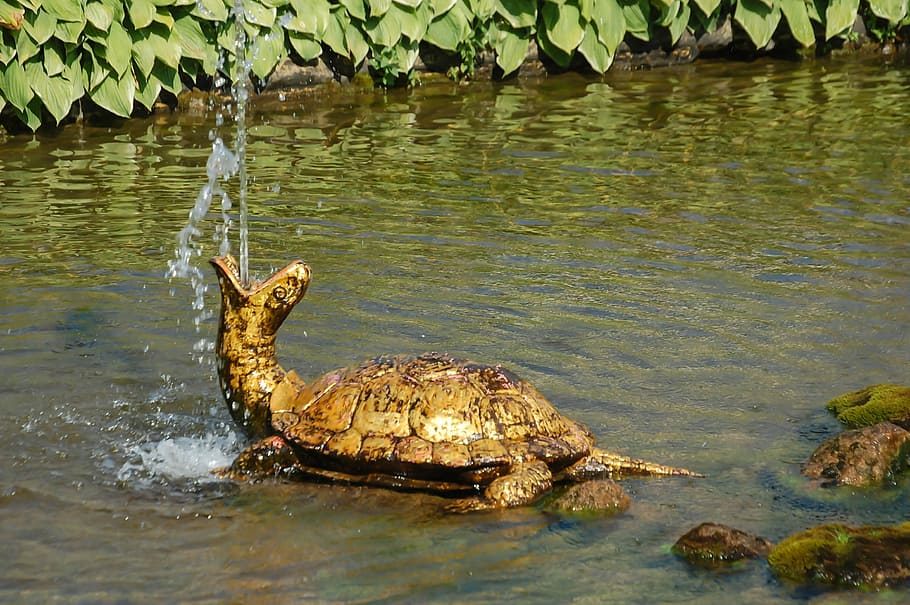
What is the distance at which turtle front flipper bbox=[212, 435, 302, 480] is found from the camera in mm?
5145

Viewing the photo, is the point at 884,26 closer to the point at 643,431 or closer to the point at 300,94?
the point at 300,94

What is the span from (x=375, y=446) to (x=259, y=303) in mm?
960

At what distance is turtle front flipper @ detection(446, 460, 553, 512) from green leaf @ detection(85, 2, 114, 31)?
8.57 meters

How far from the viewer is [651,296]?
24.5ft

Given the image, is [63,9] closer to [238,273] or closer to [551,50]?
[551,50]

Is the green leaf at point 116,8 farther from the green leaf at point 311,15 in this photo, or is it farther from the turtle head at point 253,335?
the turtle head at point 253,335

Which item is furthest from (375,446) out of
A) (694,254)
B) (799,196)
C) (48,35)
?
(48,35)

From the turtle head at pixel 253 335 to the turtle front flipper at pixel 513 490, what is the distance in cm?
109

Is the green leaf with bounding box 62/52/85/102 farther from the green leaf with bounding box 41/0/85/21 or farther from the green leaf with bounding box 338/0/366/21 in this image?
the green leaf with bounding box 338/0/366/21

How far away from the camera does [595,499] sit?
4.87 m

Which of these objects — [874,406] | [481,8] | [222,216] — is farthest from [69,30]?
[874,406]

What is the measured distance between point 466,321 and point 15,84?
670 cm

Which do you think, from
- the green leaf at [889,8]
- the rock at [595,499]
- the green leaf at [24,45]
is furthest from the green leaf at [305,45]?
the rock at [595,499]

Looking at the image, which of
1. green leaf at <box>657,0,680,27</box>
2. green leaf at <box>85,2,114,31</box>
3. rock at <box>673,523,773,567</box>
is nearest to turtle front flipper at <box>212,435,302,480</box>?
rock at <box>673,523,773,567</box>
